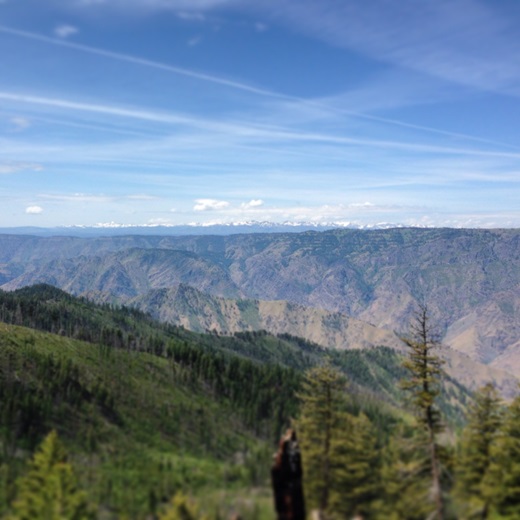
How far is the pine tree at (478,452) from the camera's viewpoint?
53.2 meters

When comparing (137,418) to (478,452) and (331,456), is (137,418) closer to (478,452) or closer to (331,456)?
(331,456)

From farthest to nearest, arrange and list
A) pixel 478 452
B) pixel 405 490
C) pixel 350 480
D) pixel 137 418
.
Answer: pixel 137 418 → pixel 478 452 → pixel 405 490 → pixel 350 480

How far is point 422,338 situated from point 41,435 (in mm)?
98476

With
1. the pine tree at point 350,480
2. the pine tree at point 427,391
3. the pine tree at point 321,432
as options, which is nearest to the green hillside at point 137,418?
the pine tree at point 321,432

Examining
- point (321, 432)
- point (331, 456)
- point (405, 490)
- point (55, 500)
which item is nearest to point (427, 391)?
point (331, 456)

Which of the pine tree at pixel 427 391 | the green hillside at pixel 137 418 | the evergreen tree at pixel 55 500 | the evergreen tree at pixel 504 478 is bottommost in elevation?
the green hillside at pixel 137 418

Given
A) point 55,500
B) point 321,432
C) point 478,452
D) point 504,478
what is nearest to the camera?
point 504,478

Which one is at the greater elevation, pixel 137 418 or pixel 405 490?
pixel 405 490

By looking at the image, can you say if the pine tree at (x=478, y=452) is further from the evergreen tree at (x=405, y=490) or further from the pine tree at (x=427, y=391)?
the pine tree at (x=427, y=391)

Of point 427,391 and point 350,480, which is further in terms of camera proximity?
point 350,480

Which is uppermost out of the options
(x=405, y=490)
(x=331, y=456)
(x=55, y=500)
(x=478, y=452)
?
(x=331, y=456)

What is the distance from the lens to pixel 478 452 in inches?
2172

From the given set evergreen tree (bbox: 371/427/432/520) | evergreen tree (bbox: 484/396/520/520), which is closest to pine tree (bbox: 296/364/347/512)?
evergreen tree (bbox: 371/427/432/520)

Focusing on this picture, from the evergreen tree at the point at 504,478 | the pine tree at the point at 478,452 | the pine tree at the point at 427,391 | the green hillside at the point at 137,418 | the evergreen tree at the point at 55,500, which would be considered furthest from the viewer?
the green hillside at the point at 137,418
